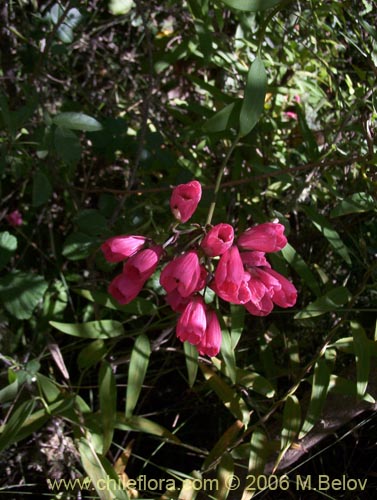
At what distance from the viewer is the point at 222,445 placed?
1479 millimetres

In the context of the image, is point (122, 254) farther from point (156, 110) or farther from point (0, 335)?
point (156, 110)

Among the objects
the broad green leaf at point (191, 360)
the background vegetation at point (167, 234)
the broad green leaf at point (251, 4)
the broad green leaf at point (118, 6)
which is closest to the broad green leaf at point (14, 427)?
the background vegetation at point (167, 234)

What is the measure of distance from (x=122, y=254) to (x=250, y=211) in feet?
2.09

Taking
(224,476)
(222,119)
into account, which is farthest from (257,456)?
(222,119)

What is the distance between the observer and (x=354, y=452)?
1636mm

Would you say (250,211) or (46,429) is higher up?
(250,211)

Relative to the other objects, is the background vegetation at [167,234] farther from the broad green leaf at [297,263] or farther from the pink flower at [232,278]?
the pink flower at [232,278]

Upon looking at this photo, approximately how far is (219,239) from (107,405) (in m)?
0.57

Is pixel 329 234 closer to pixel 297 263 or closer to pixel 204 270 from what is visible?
pixel 297 263

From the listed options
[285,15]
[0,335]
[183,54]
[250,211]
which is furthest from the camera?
[285,15]

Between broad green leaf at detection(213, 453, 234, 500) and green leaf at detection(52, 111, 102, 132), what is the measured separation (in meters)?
0.83

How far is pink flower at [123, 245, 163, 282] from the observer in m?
1.08

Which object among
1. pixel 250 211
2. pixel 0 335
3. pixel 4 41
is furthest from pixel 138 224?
pixel 4 41

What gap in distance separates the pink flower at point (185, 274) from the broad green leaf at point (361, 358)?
45 centimetres
